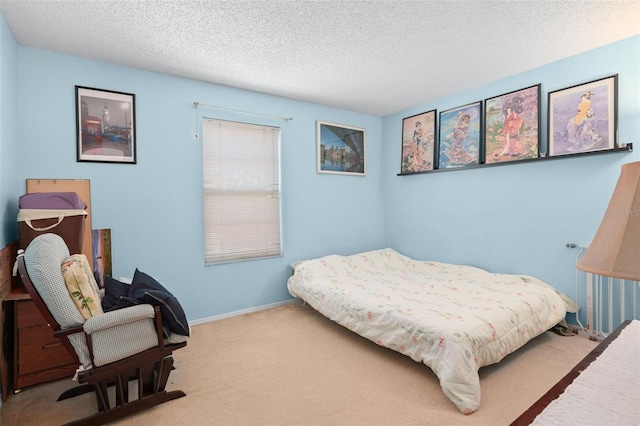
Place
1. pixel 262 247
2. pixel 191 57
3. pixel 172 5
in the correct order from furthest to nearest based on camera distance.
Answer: pixel 262 247 → pixel 191 57 → pixel 172 5

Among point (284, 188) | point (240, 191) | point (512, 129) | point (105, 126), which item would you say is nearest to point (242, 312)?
point (240, 191)

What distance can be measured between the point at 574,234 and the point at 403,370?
205cm

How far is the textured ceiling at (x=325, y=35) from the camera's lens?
205cm

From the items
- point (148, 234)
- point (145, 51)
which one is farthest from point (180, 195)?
point (145, 51)

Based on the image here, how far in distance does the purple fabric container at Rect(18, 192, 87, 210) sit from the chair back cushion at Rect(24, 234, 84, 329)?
761 mm

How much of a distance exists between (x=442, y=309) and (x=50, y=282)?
2445 millimetres

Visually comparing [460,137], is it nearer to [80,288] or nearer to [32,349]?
[80,288]

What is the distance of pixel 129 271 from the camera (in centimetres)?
287

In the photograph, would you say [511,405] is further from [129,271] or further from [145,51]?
[145,51]

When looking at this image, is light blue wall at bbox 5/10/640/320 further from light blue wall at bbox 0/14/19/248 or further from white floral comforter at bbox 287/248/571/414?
white floral comforter at bbox 287/248/571/414

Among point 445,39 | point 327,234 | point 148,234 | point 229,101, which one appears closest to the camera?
point 445,39

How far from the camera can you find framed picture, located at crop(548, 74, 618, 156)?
8.43ft

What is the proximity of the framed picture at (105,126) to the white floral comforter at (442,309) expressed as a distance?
2.16 metres

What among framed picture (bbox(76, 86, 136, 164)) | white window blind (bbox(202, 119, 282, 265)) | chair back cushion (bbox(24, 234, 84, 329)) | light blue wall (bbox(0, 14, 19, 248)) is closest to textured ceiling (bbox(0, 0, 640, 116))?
light blue wall (bbox(0, 14, 19, 248))
